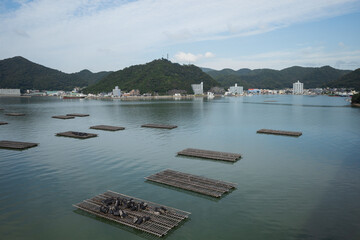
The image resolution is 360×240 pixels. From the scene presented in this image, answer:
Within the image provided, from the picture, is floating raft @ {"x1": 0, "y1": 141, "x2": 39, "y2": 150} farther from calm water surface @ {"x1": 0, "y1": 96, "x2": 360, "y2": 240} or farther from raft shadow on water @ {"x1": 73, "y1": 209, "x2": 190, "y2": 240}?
raft shadow on water @ {"x1": 73, "y1": 209, "x2": 190, "y2": 240}

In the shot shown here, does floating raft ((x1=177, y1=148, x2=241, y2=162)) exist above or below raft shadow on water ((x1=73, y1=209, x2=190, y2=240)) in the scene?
above

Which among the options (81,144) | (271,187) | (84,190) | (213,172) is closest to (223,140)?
(213,172)

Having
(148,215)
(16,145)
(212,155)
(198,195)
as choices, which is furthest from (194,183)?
(16,145)

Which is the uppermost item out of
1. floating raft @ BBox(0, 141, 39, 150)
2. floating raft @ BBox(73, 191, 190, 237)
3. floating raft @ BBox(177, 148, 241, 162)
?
floating raft @ BBox(0, 141, 39, 150)

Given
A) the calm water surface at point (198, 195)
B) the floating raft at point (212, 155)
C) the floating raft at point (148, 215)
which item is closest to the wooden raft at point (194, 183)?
the calm water surface at point (198, 195)

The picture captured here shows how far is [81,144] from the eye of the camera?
42.0 m

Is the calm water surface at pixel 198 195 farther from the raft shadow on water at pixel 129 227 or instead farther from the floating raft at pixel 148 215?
the floating raft at pixel 148 215

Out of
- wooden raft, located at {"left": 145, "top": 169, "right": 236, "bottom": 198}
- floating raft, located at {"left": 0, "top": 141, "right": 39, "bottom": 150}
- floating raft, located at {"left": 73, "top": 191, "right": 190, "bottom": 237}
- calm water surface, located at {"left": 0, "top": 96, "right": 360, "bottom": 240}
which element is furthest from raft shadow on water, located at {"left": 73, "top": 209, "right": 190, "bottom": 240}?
floating raft, located at {"left": 0, "top": 141, "right": 39, "bottom": 150}

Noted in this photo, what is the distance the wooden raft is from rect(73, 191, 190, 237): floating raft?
4.26m

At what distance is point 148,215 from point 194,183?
7.04 meters

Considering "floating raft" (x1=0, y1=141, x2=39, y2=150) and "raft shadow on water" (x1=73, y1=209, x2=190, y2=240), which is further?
"floating raft" (x1=0, y1=141, x2=39, y2=150)

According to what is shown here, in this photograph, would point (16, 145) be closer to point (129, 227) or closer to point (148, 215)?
point (129, 227)

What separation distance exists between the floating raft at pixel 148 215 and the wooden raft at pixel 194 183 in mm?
4261

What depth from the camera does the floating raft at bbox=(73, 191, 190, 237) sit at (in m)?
16.1
